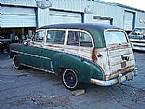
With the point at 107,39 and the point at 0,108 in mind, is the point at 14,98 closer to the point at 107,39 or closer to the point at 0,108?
the point at 0,108

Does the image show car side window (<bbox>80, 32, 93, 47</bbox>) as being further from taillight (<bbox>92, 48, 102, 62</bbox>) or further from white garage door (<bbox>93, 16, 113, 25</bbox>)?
white garage door (<bbox>93, 16, 113, 25</bbox>)

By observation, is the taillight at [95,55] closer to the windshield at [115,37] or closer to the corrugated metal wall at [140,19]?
the windshield at [115,37]

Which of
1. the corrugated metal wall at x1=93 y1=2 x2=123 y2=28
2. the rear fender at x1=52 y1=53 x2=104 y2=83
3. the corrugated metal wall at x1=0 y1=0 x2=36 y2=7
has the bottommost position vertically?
the rear fender at x1=52 y1=53 x2=104 y2=83

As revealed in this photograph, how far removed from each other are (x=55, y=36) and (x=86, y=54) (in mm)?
1573

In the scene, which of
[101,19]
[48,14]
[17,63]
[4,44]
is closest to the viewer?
[17,63]

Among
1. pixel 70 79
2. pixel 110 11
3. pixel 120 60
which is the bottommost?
pixel 70 79

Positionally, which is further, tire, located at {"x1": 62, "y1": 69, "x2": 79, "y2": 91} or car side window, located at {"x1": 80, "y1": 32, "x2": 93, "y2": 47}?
tire, located at {"x1": 62, "y1": 69, "x2": 79, "y2": 91}

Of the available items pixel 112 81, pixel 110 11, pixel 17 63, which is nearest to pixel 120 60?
pixel 112 81

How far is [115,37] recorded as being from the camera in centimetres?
691

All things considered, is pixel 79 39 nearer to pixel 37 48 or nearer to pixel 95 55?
pixel 95 55

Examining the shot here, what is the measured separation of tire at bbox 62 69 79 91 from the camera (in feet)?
22.2

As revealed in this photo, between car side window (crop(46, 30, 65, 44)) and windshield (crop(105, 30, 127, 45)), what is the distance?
4.65 feet

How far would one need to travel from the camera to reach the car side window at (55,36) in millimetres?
7320

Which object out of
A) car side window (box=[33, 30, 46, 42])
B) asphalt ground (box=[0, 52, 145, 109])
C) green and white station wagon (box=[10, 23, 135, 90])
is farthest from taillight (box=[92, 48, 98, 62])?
car side window (box=[33, 30, 46, 42])
